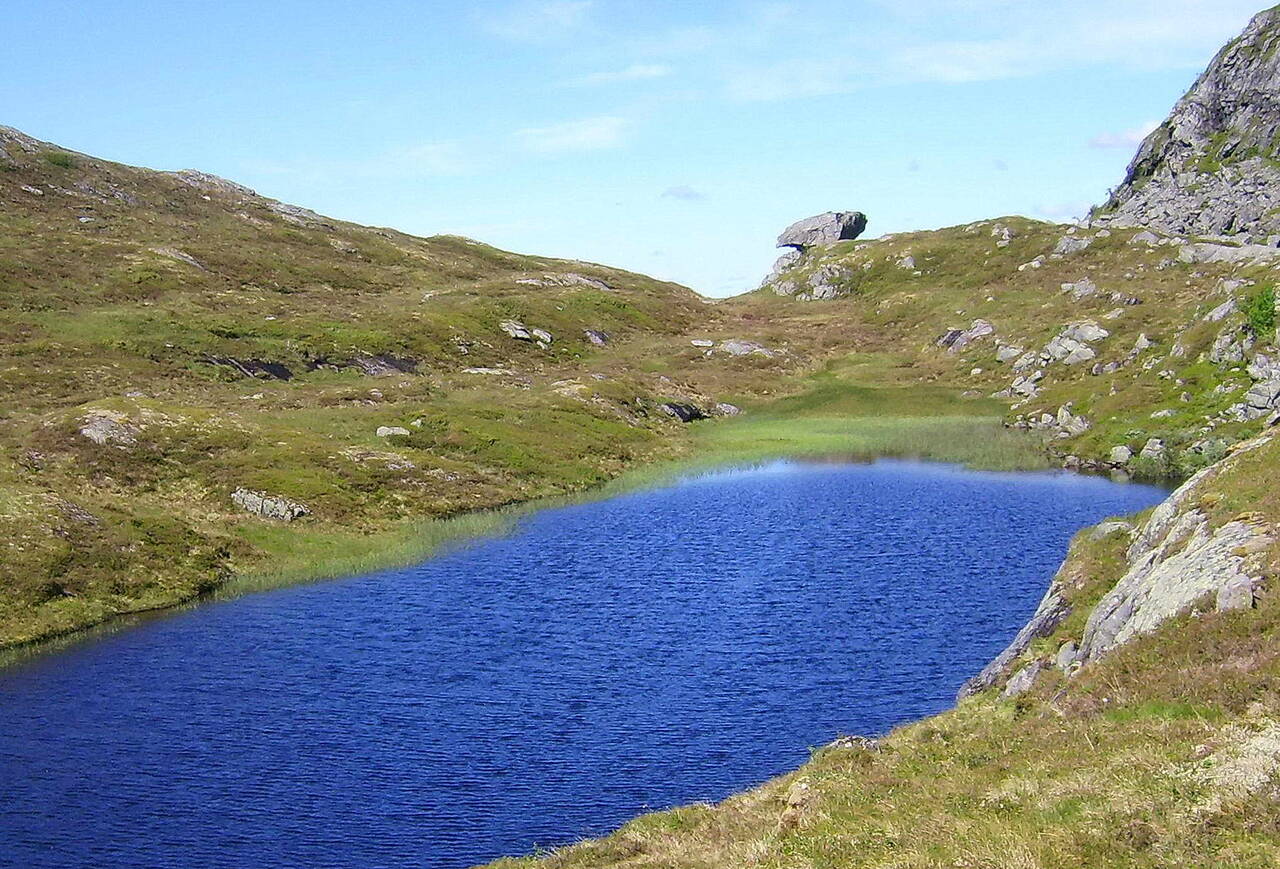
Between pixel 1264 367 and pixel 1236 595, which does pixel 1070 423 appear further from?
pixel 1236 595

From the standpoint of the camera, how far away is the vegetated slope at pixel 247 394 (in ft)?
227

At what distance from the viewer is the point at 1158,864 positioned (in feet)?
55.8

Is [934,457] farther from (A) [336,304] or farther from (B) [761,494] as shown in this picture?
(A) [336,304]

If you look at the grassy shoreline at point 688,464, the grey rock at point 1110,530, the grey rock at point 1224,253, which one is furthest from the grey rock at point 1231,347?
the grey rock at point 1110,530

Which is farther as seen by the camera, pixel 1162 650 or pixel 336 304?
pixel 336 304

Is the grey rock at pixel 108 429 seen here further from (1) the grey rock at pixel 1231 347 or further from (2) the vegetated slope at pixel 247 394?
(1) the grey rock at pixel 1231 347

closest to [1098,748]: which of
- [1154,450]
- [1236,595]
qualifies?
[1236,595]

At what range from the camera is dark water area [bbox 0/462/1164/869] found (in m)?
35.2

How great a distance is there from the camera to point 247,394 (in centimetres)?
11706

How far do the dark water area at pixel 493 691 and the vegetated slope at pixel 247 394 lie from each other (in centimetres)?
1038

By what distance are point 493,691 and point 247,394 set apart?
80806mm

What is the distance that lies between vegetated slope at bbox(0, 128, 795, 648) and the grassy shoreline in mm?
950

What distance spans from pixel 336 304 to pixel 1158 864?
16166cm

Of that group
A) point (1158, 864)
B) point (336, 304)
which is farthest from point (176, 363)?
point (1158, 864)
